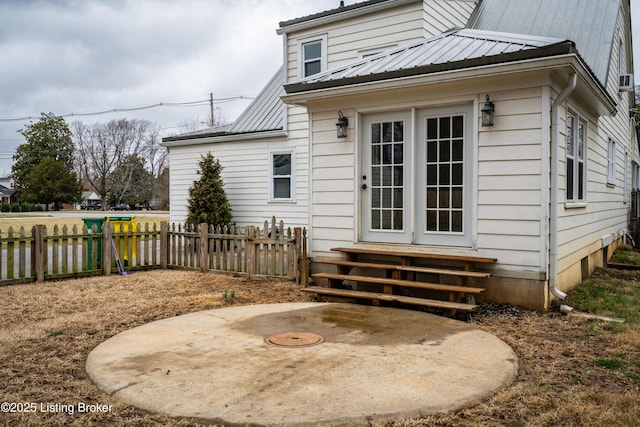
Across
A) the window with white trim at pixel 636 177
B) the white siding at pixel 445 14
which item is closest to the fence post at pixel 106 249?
the white siding at pixel 445 14

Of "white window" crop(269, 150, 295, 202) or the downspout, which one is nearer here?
the downspout

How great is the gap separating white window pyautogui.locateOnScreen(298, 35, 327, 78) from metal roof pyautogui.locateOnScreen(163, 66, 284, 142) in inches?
47.2

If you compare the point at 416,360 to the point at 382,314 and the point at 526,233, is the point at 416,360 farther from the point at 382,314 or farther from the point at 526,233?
the point at 526,233

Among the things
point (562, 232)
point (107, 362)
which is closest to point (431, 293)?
point (562, 232)

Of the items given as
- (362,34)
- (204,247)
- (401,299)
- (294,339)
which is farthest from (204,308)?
(362,34)

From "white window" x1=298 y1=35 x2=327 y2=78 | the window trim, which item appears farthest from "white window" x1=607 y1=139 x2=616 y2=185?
"white window" x1=298 y1=35 x2=327 y2=78

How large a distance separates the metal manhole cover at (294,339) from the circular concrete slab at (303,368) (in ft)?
0.17

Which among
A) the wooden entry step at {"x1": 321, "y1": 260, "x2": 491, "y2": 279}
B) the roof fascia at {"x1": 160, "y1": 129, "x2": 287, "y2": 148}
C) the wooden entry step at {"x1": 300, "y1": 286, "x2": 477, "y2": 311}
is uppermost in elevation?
the roof fascia at {"x1": 160, "y1": 129, "x2": 287, "y2": 148}

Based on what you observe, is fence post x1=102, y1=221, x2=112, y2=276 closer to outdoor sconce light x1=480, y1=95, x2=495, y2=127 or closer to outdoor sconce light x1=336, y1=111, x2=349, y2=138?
Result: outdoor sconce light x1=336, y1=111, x2=349, y2=138

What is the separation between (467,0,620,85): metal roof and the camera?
887 cm

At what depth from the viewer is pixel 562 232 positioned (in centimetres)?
624

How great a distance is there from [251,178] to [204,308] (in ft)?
25.7

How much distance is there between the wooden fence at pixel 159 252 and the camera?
7.59m

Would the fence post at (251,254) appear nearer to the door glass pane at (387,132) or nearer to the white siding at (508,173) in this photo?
the door glass pane at (387,132)
